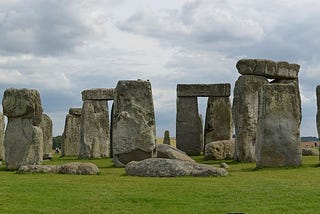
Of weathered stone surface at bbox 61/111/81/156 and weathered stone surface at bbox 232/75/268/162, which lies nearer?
weathered stone surface at bbox 232/75/268/162

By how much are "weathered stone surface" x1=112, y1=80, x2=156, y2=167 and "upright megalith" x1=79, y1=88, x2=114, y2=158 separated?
880 centimetres

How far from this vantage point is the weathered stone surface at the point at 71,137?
114 feet

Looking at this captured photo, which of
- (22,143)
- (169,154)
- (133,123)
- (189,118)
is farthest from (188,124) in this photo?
(22,143)

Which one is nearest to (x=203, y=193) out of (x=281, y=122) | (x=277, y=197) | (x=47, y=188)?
(x=277, y=197)

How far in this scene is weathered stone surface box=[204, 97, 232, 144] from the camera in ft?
→ 97.6

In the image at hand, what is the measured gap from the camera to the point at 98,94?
99.7 ft

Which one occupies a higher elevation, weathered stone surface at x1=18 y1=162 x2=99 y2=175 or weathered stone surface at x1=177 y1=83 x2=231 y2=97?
weathered stone surface at x1=177 y1=83 x2=231 y2=97

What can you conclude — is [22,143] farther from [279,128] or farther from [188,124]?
[188,124]

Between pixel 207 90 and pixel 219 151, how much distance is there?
265 inches

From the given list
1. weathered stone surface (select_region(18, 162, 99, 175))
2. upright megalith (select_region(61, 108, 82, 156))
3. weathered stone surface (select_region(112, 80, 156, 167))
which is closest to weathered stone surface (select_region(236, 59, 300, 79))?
weathered stone surface (select_region(112, 80, 156, 167))

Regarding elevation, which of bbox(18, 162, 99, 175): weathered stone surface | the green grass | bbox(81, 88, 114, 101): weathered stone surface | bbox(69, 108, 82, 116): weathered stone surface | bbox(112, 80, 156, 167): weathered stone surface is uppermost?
bbox(81, 88, 114, 101): weathered stone surface

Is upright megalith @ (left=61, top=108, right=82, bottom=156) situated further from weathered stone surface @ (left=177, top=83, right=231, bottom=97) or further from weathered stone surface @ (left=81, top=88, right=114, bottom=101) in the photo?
weathered stone surface @ (left=177, top=83, right=231, bottom=97)

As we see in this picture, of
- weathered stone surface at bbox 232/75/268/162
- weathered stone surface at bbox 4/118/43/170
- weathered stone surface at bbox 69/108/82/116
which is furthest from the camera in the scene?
weathered stone surface at bbox 69/108/82/116

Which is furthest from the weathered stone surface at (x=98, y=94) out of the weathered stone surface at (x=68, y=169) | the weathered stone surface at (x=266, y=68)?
the weathered stone surface at (x=68, y=169)
